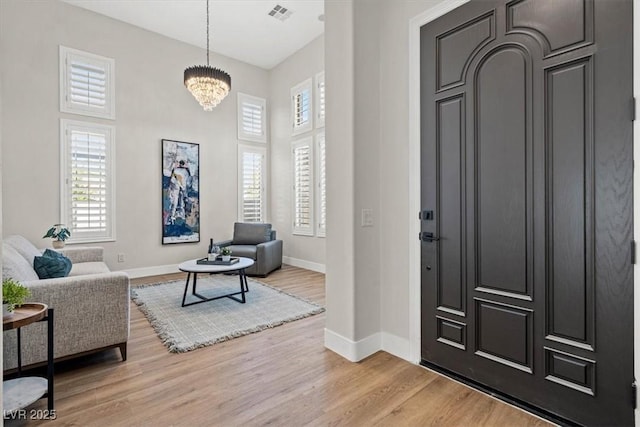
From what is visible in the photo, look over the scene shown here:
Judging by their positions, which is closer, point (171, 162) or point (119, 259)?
point (119, 259)

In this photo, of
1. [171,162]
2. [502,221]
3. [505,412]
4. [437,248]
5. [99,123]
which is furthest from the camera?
[171,162]

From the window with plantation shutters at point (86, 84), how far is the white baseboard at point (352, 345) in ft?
15.9

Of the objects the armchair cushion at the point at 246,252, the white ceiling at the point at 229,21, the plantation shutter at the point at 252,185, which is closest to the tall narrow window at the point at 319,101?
the white ceiling at the point at 229,21

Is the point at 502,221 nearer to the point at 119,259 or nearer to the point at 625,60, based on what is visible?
the point at 625,60

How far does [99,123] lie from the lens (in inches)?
206

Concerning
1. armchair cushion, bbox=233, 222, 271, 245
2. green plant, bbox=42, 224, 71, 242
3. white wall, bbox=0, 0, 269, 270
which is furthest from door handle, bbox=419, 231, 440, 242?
white wall, bbox=0, 0, 269, 270

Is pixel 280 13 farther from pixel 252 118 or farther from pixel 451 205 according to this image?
pixel 451 205

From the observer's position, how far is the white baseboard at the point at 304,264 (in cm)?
603

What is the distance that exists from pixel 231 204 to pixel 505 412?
5580 millimetres

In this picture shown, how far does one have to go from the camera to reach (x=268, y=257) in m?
5.68

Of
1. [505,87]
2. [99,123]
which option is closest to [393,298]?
[505,87]

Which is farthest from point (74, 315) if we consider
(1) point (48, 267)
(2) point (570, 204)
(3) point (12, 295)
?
(2) point (570, 204)

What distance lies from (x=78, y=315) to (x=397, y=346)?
2.34 m

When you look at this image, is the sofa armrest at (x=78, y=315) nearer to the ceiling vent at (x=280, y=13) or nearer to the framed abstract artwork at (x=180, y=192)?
the framed abstract artwork at (x=180, y=192)
